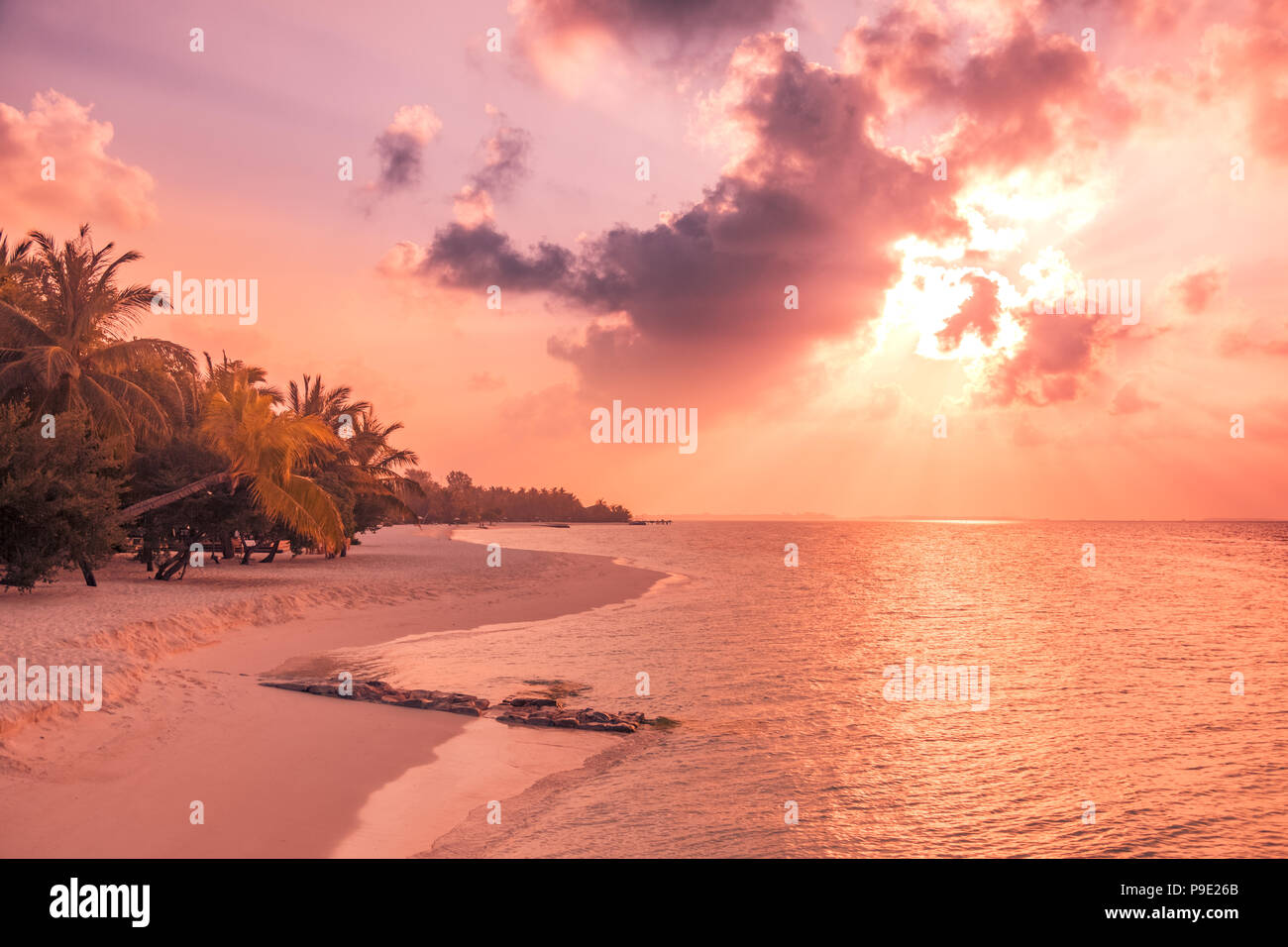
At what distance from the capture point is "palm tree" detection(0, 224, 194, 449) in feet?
87.4

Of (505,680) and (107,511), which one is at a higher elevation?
(107,511)

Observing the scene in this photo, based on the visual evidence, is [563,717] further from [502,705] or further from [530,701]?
[502,705]

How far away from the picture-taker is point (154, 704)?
1259cm

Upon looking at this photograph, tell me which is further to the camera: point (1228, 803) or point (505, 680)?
point (505, 680)

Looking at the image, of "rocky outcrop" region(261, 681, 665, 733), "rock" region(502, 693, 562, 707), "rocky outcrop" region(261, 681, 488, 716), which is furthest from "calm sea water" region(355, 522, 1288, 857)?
"rocky outcrop" region(261, 681, 488, 716)

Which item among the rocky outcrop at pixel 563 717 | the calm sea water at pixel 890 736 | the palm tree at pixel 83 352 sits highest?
the palm tree at pixel 83 352

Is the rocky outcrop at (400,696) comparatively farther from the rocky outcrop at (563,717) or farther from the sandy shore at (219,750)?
the rocky outcrop at (563,717)

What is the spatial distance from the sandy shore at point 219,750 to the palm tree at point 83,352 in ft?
25.1

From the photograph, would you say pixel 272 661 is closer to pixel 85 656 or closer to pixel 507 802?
pixel 85 656

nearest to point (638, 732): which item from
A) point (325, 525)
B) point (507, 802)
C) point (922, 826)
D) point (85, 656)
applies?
point (507, 802)

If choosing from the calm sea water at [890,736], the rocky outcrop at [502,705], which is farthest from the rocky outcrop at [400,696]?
the calm sea water at [890,736]

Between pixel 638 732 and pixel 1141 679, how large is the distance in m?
16.4

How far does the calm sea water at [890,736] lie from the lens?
970cm

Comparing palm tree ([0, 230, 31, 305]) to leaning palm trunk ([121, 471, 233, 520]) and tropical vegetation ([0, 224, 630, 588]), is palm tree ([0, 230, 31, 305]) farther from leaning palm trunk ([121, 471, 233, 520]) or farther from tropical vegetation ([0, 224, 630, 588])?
leaning palm trunk ([121, 471, 233, 520])
